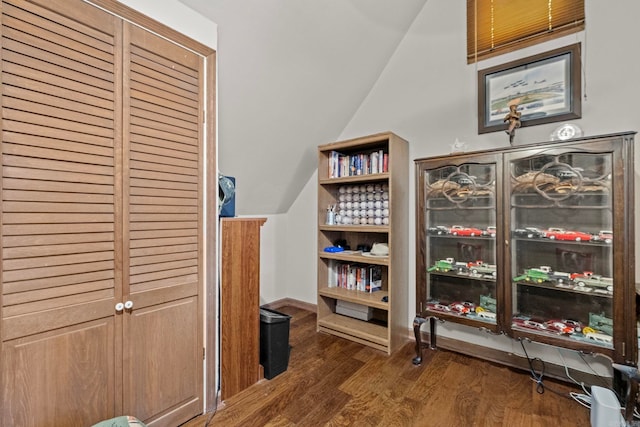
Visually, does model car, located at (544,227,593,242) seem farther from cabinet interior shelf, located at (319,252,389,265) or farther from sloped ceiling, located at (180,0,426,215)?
sloped ceiling, located at (180,0,426,215)

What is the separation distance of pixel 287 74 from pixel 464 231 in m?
1.81

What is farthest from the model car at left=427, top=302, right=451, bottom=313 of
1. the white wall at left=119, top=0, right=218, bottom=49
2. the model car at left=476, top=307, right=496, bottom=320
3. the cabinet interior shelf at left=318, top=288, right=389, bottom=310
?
the white wall at left=119, top=0, right=218, bottom=49

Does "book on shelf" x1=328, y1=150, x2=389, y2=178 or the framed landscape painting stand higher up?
the framed landscape painting

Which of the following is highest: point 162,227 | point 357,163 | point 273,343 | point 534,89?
point 534,89

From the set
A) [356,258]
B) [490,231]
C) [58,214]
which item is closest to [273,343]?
[356,258]

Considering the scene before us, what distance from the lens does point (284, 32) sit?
194 centimetres

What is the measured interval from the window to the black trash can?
2550 mm

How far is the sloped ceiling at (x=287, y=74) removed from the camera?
6.01ft

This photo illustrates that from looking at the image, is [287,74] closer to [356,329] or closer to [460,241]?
[460,241]

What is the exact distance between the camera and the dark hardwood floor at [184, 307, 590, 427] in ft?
5.18

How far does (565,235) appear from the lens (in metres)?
1.80

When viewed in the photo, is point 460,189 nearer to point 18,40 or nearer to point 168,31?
point 168,31

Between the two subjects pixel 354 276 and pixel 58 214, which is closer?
pixel 58 214

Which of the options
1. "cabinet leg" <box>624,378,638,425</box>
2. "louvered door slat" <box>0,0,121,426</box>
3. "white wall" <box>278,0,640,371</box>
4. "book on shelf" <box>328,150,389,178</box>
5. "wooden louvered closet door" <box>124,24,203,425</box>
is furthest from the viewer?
"book on shelf" <box>328,150,389,178</box>
